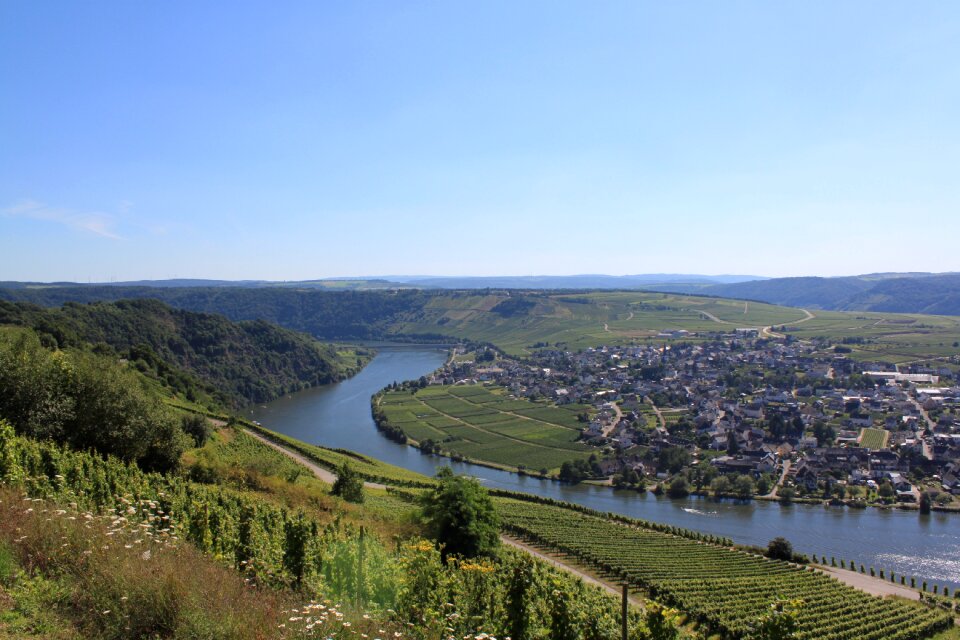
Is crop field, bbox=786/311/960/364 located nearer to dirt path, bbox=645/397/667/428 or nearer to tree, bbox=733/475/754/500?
dirt path, bbox=645/397/667/428

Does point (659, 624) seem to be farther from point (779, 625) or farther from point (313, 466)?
point (313, 466)

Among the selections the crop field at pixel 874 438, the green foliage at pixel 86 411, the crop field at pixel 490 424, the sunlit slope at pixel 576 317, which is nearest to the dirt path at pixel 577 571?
the green foliage at pixel 86 411

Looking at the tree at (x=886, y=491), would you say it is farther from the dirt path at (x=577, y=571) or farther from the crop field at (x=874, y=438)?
the dirt path at (x=577, y=571)

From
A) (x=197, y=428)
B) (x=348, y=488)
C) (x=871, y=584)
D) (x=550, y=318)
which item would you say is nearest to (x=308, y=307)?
(x=550, y=318)

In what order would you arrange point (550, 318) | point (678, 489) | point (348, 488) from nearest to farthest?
1. point (348, 488)
2. point (678, 489)
3. point (550, 318)

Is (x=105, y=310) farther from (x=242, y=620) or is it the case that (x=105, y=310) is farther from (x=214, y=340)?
(x=242, y=620)

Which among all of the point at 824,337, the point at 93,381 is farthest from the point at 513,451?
the point at 824,337

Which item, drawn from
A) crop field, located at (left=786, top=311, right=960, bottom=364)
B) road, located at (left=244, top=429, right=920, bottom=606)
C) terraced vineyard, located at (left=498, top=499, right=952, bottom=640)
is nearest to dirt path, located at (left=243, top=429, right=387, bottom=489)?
road, located at (left=244, top=429, right=920, bottom=606)
